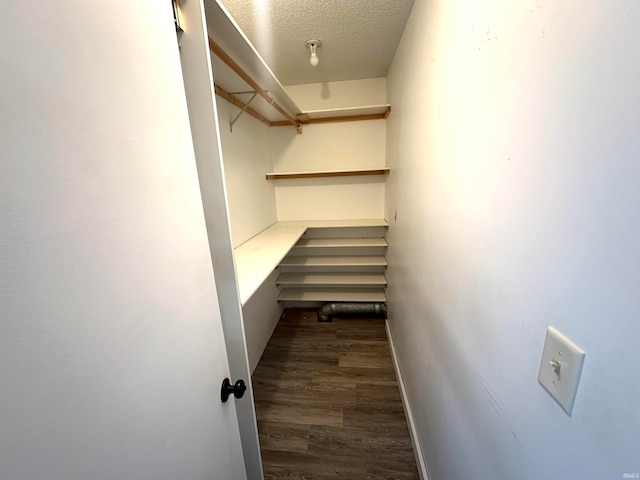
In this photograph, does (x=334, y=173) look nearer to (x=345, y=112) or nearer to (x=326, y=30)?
(x=345, y=112)

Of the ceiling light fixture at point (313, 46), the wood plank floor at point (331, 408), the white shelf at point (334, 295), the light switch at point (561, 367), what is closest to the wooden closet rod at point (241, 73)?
the ceiling light fixture at point (313, 46)

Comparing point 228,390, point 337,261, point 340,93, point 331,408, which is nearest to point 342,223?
point 337,261

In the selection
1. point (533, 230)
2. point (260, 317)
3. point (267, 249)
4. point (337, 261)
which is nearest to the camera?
point (533, 230)

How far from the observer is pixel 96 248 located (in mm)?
400

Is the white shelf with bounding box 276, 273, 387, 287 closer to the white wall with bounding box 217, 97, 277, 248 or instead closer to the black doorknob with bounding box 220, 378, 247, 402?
the white wall with bounding box 217, 97, 277, 248

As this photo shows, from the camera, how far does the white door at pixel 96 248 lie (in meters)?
0.31

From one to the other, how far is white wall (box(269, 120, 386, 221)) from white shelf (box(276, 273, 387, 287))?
649 millimetres

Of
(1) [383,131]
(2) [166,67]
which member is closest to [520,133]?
(2) [166,67]

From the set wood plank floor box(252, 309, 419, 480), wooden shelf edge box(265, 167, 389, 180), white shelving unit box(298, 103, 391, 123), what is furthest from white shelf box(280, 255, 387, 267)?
white shelving unit box(298, 103, 391, 123)

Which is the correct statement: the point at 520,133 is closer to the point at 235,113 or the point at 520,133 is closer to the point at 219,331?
the point at 219,331

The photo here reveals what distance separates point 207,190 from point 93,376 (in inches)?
23.7

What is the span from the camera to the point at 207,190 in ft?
2.82

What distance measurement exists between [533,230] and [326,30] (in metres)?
1.73

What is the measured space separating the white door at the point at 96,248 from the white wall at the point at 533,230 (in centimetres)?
75
